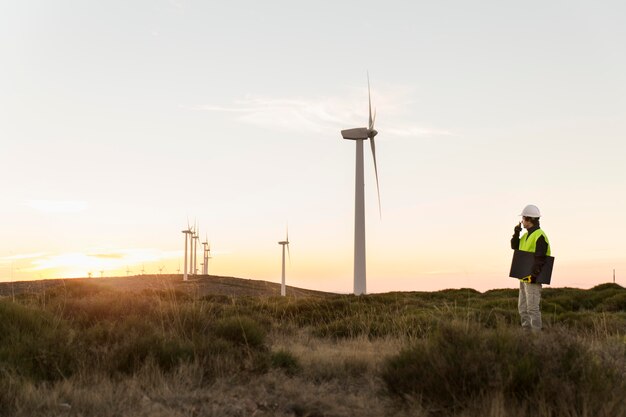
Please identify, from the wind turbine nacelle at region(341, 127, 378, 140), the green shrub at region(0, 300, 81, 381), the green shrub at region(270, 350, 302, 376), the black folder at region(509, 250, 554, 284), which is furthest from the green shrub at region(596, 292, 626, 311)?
the green shrub at region(0, 300, 81, 381)

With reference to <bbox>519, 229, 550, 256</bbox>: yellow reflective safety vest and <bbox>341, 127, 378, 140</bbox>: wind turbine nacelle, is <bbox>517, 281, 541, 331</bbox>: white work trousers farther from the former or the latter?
<bbox>341, 127, 378, 140</bbox>: wind turbine nacelle

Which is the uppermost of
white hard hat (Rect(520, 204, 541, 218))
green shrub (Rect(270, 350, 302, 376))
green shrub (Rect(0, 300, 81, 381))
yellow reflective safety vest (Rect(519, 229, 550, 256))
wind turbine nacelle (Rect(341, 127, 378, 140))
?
wind turbine nacelle (Rect(341, 127, 378, 140))

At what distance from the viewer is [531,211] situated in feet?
49.5

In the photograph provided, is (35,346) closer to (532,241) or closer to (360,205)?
(532,241)

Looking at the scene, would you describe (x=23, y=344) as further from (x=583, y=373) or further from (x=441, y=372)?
(x=583, y=373)

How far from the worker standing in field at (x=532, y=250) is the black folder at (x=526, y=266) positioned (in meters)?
0.10

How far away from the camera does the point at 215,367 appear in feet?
29.6

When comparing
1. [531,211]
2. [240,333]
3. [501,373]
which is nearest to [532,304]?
[531,211]

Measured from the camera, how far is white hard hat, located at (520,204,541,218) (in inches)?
591

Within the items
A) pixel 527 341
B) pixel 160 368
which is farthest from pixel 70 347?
pixel 527 341

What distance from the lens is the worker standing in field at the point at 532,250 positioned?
14.4m

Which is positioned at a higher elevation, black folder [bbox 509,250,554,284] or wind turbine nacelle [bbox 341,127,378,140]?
wind turbine nacelle [bbox 341,127,378,140]

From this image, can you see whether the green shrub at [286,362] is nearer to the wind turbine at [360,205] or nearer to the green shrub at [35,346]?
the green shrub at [35,346]

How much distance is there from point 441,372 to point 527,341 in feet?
4.77
